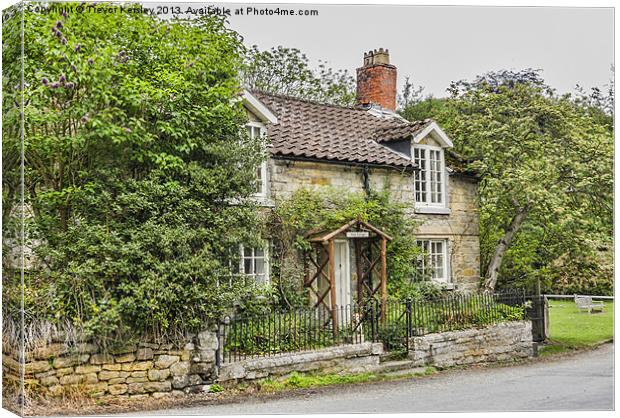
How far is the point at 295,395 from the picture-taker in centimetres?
1230

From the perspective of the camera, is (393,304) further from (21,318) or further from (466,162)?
(21,318)

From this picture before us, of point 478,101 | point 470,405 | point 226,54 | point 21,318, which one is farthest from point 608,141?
point 21,318

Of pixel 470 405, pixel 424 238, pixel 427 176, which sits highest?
pixel 427 176

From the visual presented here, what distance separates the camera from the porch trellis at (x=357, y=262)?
1511 centimetres

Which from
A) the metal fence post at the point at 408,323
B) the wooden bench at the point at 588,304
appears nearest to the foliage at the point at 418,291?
the metal fence post at the point at 408,323

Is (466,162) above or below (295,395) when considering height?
above

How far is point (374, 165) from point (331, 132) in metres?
1.21

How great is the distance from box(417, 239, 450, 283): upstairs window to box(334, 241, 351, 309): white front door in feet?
5.84

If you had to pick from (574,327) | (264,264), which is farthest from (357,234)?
(574,327)

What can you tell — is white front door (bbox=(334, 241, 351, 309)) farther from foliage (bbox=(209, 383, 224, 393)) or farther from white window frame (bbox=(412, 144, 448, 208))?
foliage (bbox=(209, 383, 224, 393))

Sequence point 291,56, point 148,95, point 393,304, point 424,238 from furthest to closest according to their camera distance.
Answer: point 424,238 → point 393,304 → point 291,56 → point 148,95

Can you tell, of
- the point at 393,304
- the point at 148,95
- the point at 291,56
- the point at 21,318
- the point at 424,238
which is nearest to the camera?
the point at 21,318

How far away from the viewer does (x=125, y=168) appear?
12.3 metres

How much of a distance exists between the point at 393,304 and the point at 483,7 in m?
6.28
